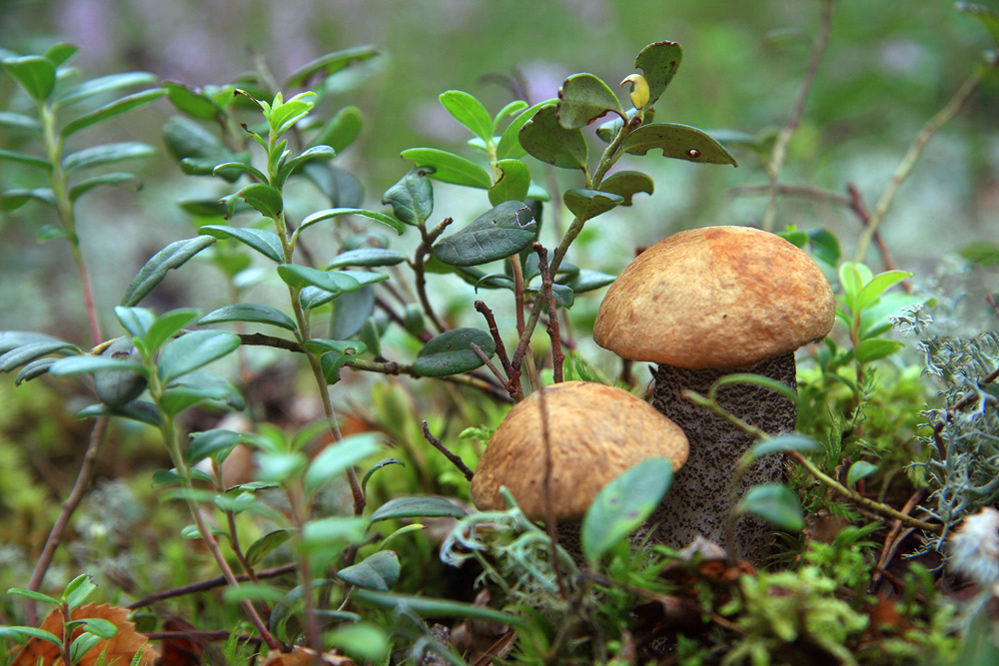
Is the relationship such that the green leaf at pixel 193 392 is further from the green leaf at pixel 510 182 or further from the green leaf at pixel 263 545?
the green leaf at pixel 510 182

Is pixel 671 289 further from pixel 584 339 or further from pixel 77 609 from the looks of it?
pixel 584 339

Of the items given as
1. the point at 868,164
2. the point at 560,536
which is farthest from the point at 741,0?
the point at 560,536

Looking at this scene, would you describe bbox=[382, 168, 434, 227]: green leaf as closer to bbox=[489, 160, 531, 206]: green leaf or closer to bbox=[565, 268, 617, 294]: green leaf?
bbox=[489, 160, 531, 206]: green leaf

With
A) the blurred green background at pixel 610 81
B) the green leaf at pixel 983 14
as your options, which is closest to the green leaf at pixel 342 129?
the blurred green background at pixel 610 81

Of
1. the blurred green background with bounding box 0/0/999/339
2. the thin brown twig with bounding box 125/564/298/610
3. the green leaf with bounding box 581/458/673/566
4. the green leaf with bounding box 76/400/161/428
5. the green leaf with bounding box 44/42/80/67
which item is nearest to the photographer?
the green leaf with bounding box 581/458/673/566

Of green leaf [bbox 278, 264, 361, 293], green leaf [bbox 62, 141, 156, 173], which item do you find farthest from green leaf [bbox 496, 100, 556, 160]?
green leaf [bbox 62, 141, 156, 173]

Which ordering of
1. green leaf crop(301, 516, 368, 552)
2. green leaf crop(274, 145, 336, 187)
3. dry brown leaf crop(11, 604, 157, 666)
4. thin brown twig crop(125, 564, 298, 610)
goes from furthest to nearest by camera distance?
1. thin brown twig crop(125, 564, 298, 610)
2. dry brown leaf crop(11, 604, 157, 666)
3. green leaf crop(274, 145, 336, 187)
4. green leaf crop(301, 516, 368, 552)

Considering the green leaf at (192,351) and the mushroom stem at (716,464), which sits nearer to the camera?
the green leaf at (192,351)

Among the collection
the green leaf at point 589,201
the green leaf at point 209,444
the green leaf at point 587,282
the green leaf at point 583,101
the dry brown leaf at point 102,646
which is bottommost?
the dry brown leaf at point 102,646
